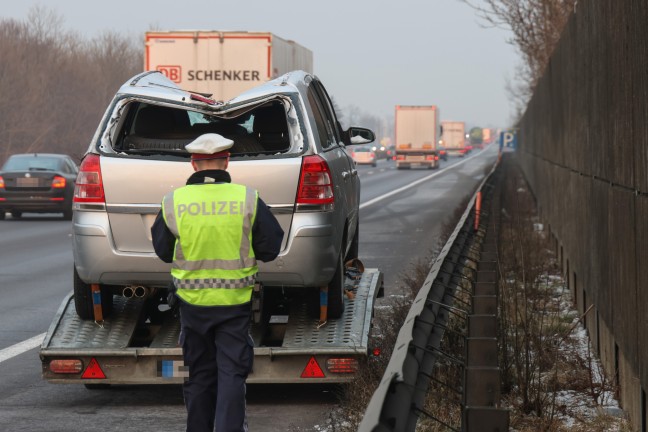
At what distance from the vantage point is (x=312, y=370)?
8.26 meters

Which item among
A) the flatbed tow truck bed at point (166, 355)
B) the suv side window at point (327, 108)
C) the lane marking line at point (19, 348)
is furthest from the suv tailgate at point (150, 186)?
the lane marking line at point (19, 348)

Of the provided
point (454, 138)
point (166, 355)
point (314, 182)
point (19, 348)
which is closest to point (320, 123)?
point (314, 182)

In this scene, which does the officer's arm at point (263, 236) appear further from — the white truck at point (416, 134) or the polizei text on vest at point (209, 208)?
the white truck at point (416, 134)

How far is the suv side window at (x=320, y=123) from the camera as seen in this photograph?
30.8 feet

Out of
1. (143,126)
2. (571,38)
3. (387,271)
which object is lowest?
(387,271)

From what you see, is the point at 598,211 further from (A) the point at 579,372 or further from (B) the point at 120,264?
(B) the point at 120,264

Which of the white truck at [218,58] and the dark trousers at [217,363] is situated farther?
the white truck at [218,58]

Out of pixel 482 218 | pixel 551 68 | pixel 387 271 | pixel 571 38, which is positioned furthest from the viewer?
pixel 551 68

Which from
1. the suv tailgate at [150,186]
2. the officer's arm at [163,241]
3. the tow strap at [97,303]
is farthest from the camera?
the tow strap at [97,303]

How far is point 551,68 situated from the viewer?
65.8 feet

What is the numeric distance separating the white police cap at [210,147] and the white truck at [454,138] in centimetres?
13331

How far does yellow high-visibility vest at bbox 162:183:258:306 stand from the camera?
6.41 metres

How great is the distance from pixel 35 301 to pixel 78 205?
5862mm

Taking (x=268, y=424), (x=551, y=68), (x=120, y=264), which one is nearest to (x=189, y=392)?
(x=268, y=424)
